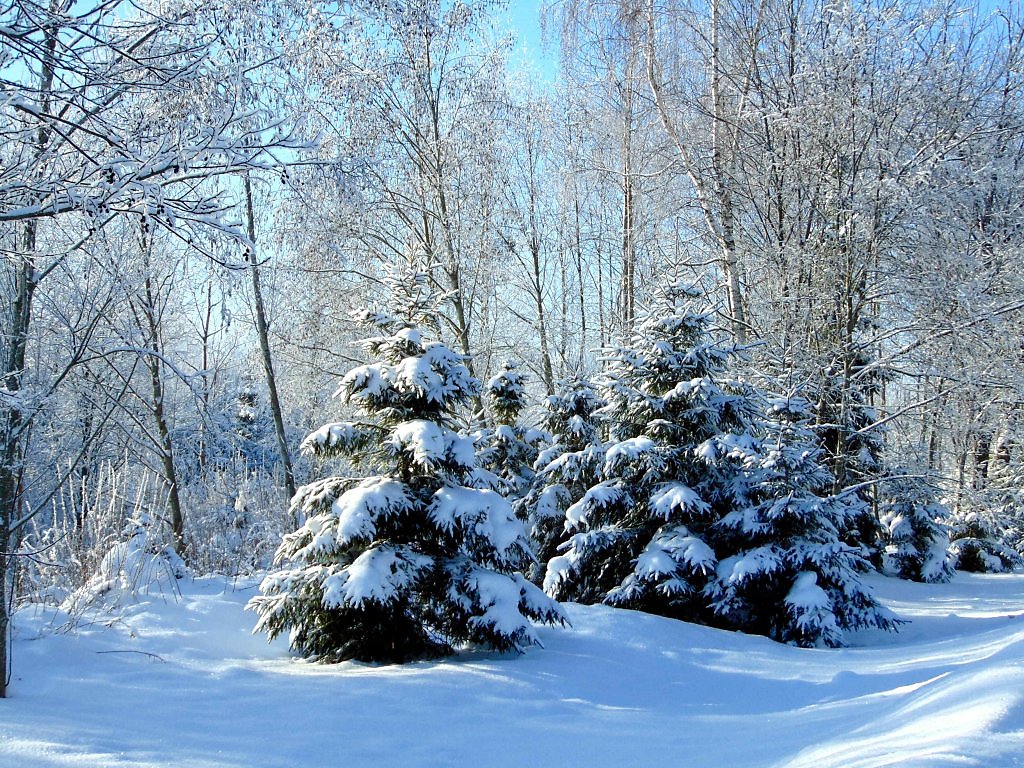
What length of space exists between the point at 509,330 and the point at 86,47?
14815 millimetres

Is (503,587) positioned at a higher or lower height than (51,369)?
lower

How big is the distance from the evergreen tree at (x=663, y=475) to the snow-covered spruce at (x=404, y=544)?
247cm

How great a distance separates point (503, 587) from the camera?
5.70 metres

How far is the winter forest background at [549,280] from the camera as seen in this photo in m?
3.76

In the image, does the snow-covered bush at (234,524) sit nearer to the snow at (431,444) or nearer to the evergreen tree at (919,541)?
the snow at (431,444)

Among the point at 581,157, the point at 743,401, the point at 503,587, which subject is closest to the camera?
the point at 503,587

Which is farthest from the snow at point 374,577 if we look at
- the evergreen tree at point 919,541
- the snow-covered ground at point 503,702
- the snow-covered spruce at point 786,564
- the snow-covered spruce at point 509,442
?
the evergreen tree at point 919,541

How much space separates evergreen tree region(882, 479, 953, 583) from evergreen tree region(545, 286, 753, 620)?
731cm

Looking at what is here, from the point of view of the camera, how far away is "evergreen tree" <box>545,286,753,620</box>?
8.30 meters

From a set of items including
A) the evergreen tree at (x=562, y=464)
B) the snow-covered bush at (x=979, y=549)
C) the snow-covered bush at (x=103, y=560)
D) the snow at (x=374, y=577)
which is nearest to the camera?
the snow at (x=374, y=577)

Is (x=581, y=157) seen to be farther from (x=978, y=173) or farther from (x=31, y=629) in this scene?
(x=31, y=629)

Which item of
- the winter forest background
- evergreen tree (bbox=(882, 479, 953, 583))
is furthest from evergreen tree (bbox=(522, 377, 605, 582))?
evergreen tree (bbox=(882, 479, 953, 583))

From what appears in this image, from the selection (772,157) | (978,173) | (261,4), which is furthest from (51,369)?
(978,173)

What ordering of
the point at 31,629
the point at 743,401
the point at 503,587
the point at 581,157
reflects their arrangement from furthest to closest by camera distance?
the point at 581,157
the point at 743,401
the point at 503,587
the point at 31,629
